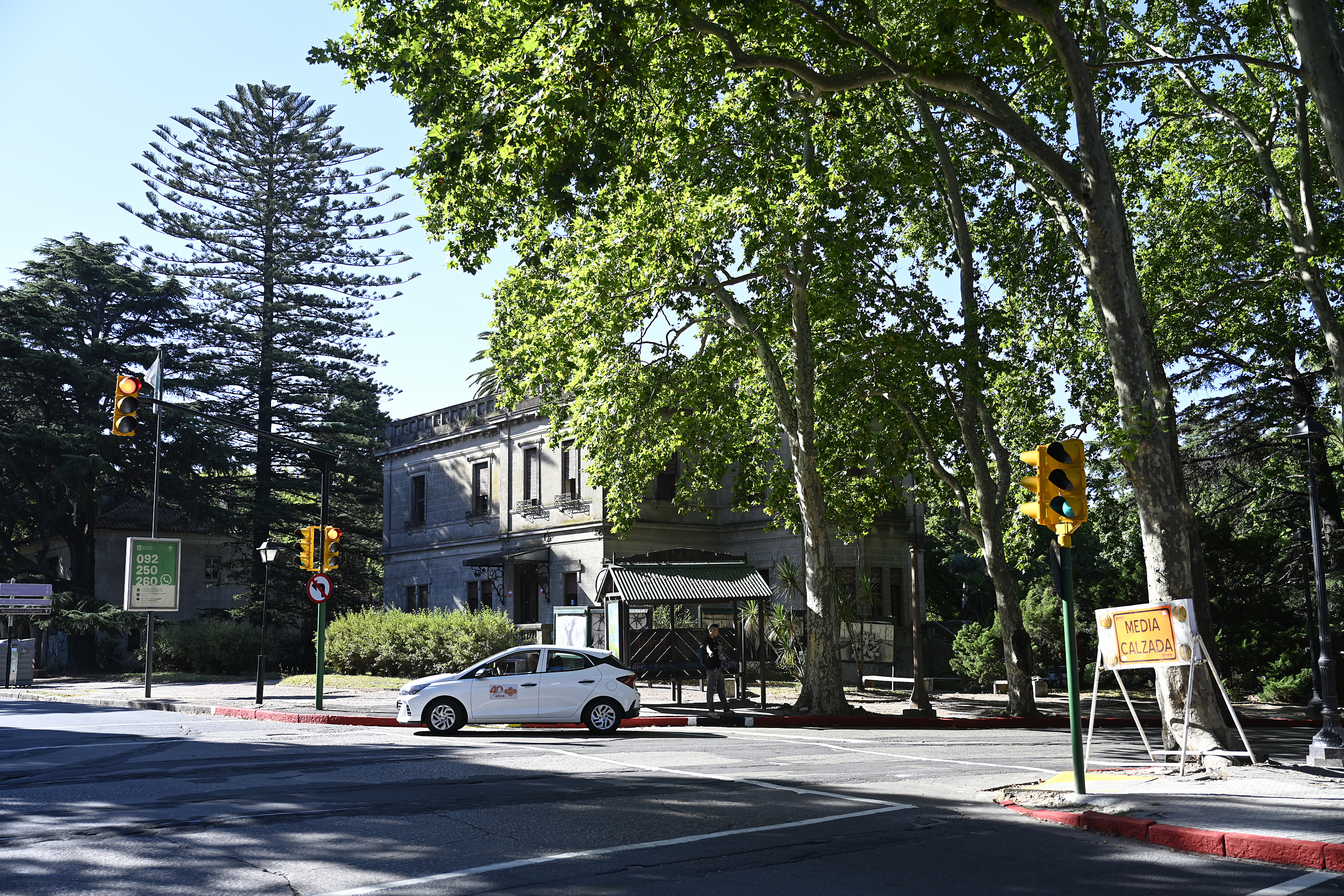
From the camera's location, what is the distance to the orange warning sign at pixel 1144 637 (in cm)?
1239

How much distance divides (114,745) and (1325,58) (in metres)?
18.2

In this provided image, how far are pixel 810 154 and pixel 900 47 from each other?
3952mm

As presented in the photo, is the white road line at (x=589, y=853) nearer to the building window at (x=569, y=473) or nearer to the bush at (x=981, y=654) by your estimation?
the bush at (x=981, y=654)

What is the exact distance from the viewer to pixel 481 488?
149 ft

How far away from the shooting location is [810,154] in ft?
73.3

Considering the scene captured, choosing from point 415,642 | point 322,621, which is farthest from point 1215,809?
point 415,642

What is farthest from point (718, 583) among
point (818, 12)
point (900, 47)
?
point (818, 12)

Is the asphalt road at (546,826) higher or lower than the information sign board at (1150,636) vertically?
lower

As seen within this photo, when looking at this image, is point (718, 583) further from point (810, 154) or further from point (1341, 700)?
point (1341, 700)

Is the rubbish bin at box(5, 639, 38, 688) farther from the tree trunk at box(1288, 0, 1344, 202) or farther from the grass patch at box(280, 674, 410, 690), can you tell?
the tree trunk at box(1288, 0, 1344, 202)

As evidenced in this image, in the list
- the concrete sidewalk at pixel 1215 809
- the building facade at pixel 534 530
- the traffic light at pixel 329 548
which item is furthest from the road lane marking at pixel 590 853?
the building facade at pixel 534 530

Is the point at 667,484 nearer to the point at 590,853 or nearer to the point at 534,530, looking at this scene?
the point at 534,530

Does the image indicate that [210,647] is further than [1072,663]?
Yes

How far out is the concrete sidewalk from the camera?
27.6 feet
